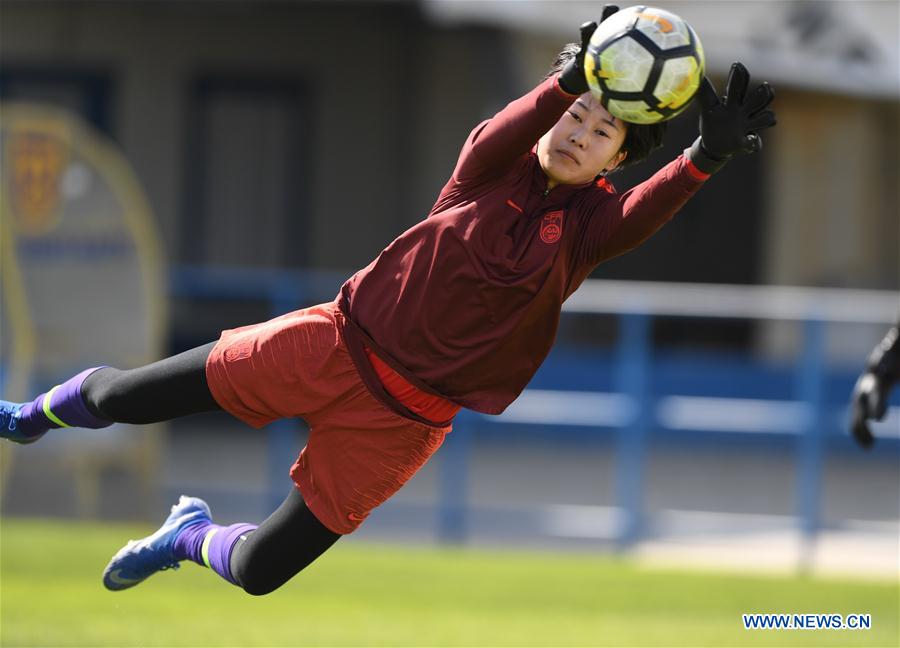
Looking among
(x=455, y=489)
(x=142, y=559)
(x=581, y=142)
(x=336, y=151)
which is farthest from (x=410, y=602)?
(x=336, y=151)

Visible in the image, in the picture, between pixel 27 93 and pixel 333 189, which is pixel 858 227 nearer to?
pixel 333 189

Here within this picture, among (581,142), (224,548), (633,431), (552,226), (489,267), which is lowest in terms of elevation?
(633,431)

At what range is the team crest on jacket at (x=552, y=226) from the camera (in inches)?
161

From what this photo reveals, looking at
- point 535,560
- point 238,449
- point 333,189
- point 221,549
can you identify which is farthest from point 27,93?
point 221,549

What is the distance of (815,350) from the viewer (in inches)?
366

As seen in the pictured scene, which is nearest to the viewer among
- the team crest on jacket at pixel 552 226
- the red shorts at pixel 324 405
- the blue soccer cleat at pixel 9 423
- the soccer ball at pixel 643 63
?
the soccer ball at pixel 643 63

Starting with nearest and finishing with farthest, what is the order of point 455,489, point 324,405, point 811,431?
point 324,405
point 811,431
point 455,489

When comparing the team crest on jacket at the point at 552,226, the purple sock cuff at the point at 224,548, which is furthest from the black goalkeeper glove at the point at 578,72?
the purple sock cuff at the point at 224,548

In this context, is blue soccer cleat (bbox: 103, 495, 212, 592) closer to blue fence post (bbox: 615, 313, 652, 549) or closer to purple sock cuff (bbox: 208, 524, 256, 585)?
purple sock cuff (bbox: 208, 524, 256, 585)

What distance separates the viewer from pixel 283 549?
4254 millimetres

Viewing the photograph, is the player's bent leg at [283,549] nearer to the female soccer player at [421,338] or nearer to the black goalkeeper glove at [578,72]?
the female soccer player at [421,338]

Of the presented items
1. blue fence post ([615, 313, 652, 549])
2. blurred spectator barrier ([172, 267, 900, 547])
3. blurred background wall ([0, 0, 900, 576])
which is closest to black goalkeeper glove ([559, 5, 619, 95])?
blurred spectator barrier ([172, 267, 900, 547])

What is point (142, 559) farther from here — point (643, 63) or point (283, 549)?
point (643, 63)

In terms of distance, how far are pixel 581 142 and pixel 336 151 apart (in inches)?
420
